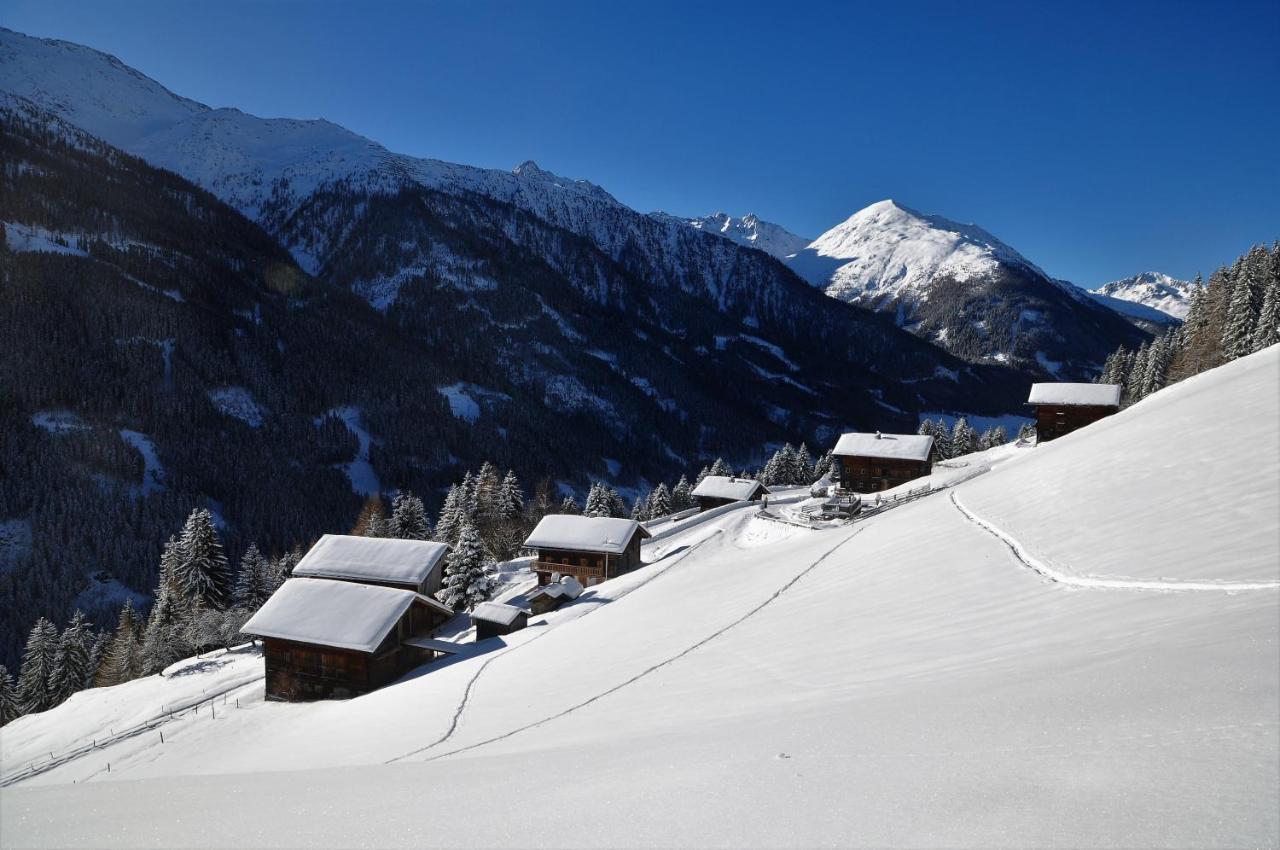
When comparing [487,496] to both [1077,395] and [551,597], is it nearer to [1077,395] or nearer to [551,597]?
[551,597]

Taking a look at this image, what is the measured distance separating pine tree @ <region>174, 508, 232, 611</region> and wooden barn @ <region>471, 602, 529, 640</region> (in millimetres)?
33924

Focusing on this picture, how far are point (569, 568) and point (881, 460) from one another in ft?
101

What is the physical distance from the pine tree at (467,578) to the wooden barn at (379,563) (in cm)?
110

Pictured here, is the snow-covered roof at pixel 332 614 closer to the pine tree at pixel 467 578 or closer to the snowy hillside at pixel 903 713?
the snowy hillside at pixel 903 713

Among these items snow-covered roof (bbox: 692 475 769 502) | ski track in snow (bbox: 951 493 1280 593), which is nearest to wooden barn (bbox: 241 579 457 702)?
ski track in snow (bbox: 951 493 1280 593)

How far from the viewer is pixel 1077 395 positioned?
51406 millimetres

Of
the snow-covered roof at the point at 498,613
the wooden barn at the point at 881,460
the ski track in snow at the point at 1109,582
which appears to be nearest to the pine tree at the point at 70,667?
the snow-covered roof at the point at 498,613

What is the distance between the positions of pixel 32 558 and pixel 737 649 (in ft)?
397

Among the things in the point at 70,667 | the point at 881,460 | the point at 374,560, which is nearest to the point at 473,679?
the point at 374,560

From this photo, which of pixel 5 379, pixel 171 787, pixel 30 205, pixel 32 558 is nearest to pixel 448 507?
pixel 171 787

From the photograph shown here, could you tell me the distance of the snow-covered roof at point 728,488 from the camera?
59.0m

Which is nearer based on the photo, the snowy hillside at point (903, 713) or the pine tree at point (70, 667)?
the snowy hillside at point (903, 713)

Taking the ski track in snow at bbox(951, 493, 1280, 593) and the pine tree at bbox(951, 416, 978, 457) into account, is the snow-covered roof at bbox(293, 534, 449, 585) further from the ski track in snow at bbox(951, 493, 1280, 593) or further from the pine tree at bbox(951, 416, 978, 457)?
the pine tree at bbox(951, 416, 978, 457)

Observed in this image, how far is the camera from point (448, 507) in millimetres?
62156
